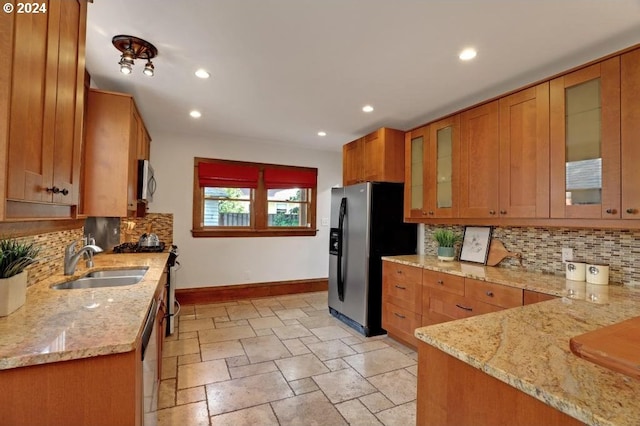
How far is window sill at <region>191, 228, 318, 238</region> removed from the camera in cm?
461

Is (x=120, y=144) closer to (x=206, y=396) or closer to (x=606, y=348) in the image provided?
(x=206, y=396)

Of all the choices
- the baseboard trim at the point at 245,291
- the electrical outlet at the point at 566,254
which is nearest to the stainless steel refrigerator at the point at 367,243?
the baseboard trim at the point at 245,291

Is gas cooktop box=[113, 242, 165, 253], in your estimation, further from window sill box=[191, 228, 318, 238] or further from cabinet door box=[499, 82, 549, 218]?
cabinet door box=[499, 82, 549, 218]

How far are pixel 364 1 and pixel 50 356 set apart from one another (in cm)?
201

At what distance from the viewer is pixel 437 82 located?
263cm

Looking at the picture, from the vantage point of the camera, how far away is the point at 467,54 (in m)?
2.17

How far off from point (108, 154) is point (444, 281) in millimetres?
3068

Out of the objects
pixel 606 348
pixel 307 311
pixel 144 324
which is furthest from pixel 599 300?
pixel 307 311

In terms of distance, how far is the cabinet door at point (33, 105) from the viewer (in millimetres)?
991

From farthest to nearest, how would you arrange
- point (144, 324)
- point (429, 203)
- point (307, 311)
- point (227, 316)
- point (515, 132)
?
1. point (307, 311)
2. point (227, 316)
3. point (429, 203)
4. point (515, 132)
5. point (144, 324)

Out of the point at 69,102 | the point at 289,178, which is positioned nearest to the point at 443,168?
the point at 289,178

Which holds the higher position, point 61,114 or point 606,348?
point 61,114

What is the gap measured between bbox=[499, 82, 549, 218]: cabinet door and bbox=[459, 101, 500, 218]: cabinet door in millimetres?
71

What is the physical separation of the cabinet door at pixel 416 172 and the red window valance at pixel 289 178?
2055mm
